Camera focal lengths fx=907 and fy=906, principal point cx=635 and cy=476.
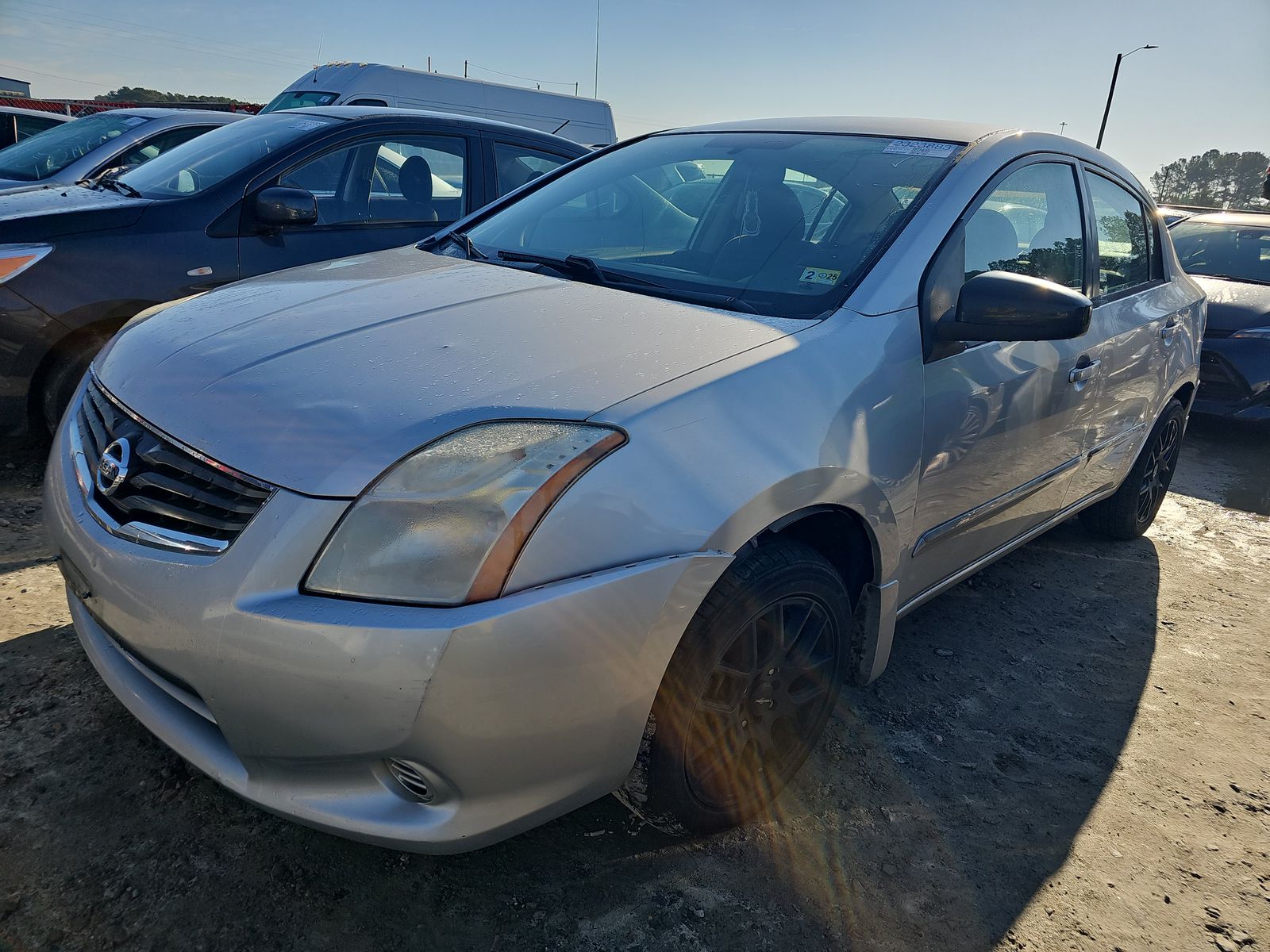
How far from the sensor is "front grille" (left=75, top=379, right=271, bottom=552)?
1.55 m

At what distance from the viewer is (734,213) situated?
2.70 metres

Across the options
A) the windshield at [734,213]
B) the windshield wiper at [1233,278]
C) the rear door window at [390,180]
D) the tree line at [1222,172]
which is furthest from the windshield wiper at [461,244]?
the tree line at [1222,172]

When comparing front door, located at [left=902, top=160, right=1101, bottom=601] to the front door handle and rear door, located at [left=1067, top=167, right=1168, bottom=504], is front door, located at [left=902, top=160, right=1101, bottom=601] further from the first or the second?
rear door, located at [left=1067, top=167, right=1168, bottom=504]

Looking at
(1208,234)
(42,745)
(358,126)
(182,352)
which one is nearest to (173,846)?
(42,745)

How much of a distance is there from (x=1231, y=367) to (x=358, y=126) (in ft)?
18.4

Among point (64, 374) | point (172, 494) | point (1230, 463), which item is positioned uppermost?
point (172, 494)

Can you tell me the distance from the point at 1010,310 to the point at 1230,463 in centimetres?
473

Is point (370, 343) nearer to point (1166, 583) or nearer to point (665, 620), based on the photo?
point (665, 620)

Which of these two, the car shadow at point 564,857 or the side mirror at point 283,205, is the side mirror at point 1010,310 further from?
the side mirror at point 283,205

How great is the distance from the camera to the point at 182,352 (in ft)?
6.34

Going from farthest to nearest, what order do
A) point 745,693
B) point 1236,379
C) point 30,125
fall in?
point 30,125 → point 1236,379 → point 745,693

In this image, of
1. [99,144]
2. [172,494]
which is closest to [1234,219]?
[172,494]

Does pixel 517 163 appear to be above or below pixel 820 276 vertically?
above

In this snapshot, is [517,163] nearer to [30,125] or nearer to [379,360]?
[379,360]
